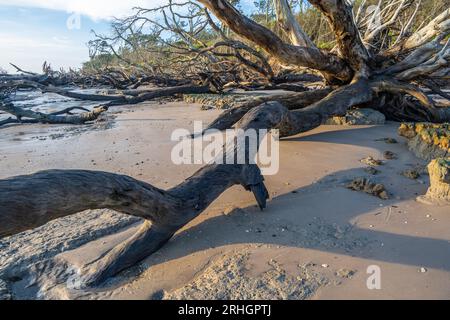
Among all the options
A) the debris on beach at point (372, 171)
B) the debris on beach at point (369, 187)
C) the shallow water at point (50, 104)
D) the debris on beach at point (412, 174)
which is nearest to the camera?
the debris on beach at point (369, 187)

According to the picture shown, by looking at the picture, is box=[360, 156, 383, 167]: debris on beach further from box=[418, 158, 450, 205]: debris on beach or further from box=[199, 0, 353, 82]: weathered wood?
box=[199, 0, 353, 82]: weathered wood

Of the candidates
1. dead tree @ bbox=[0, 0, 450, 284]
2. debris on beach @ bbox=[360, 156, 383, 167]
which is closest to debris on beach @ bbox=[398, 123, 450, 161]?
debris on beach @ bbox=[360, 156, 383, 167]

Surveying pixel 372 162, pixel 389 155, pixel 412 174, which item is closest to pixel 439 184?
pixel 412 174

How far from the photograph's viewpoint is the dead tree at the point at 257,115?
5.19 ft

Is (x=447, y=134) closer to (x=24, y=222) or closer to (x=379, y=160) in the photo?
(x=379, y=160)

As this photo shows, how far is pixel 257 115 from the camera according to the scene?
11.6ft

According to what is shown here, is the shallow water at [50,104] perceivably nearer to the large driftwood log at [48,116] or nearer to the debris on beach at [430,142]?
the large driftwood log at [48,116]

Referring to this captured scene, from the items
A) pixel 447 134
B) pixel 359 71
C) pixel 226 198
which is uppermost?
pixel 359 71

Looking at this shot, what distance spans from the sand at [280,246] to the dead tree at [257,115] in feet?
0.62

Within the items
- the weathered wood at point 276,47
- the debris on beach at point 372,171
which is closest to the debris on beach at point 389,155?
the debris on beach at point 372,171

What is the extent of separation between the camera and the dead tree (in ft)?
5.19
